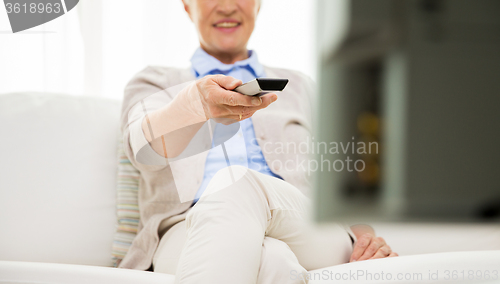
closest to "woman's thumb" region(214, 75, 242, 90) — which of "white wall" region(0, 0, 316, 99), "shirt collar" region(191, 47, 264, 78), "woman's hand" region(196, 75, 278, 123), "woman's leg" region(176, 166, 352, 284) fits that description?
"woman's hand" region(196, 75, 278, 123)

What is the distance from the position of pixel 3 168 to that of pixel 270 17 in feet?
3.23

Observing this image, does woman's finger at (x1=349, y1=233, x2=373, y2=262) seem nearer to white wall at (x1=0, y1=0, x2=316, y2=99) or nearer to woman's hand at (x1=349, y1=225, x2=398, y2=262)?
woman's hand at (x1=349, y1=225, x2=398, y2=262)

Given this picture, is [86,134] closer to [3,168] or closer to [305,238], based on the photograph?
[3,168]

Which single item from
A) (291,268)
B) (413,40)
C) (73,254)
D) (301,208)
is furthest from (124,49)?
(413,40)

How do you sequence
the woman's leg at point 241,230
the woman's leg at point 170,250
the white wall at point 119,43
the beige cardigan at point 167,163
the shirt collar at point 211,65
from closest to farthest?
the woman's leg at point 241,230 < the woman's leg at point 170,250 < the beige cardigan at point 167,163 < the shirt collar at point 211,65 < the white wall at point 119,43

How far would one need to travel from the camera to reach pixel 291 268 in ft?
1.87

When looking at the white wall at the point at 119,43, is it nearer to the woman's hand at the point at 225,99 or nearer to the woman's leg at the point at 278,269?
the woman's hand at the point at 225,99

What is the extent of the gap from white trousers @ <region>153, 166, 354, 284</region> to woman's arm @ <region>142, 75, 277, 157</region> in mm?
113

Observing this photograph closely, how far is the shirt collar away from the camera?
102 cm

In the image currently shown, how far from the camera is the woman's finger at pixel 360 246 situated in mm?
787

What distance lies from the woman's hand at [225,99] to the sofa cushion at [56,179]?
1.33ft

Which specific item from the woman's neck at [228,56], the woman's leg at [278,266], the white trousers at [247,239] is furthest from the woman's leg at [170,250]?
the woman's neck at [228,56]

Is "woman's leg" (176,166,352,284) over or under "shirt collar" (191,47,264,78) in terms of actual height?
under

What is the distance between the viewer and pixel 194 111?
718mm
